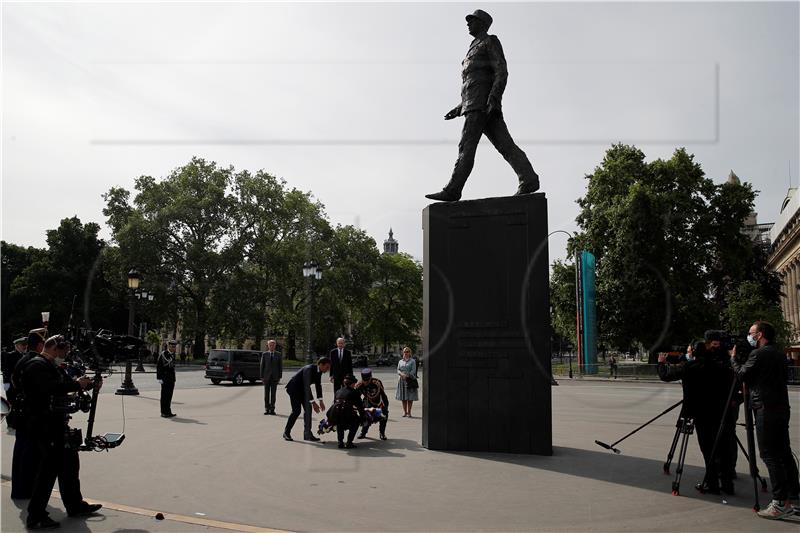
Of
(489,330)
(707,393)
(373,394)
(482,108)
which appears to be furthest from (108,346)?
(707,393)

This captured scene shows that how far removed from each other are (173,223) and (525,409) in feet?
171

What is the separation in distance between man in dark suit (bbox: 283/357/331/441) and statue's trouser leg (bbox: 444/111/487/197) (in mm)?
3848

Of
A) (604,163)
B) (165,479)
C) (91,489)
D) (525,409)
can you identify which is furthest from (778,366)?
(604,163)

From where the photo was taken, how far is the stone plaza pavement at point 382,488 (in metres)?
5.84

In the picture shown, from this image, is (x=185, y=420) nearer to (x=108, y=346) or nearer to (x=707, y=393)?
(x=108, y=346)

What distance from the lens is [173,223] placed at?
184 ft

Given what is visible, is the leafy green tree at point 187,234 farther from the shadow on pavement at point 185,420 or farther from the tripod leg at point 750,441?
the tripod leg at point 750,441

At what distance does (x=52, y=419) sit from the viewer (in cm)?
596

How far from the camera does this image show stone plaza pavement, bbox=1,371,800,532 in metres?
5.84

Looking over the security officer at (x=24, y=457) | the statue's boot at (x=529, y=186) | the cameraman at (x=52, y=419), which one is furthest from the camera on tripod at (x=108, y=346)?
the statue's boot at (x=529, y=186)

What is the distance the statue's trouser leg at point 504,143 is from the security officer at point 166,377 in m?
9.53

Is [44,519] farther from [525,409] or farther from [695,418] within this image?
[695,418]

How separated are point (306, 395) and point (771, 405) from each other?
736 centimetres

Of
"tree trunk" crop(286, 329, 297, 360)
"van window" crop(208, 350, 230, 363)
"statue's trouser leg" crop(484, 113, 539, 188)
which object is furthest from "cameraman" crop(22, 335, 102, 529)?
"tree trunk" crop(286, 329, 297, 360)
